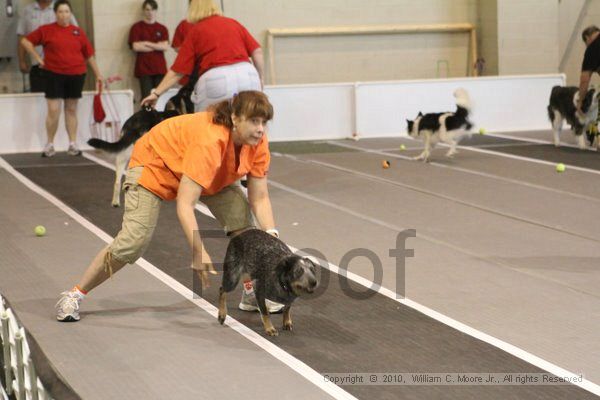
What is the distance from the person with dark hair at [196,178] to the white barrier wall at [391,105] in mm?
7744

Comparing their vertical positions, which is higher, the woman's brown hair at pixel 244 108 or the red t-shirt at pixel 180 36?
the red t-shirt at pixel 180 36

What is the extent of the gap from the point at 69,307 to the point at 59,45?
708 centimetres

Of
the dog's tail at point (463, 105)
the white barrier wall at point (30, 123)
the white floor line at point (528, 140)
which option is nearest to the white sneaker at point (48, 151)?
the white barrier wall at point (30, 123)

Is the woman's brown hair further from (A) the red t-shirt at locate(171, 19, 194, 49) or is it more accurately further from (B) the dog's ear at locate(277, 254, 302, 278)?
(A) the red t-shirt at locate(171, 19, 194, 49)

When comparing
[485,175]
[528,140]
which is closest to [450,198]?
[485,175]

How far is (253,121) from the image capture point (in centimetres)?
424

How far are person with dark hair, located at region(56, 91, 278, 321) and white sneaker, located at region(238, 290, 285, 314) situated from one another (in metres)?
0.37

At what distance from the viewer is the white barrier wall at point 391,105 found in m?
12.8

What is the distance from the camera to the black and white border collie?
1045 cm

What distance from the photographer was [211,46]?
7062mm

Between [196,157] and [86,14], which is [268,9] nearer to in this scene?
[86,14]

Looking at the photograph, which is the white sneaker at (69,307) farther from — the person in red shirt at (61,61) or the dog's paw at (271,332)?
the person in red shirt at (61,61)

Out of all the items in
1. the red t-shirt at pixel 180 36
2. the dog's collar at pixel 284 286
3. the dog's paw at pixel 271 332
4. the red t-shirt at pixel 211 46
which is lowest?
the dog's paw at pixel 271 332

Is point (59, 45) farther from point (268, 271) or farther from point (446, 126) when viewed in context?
point (268, 271)
